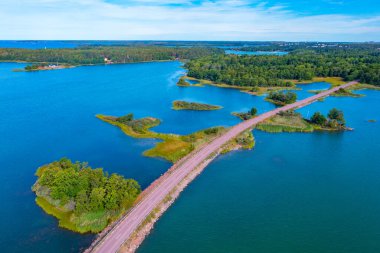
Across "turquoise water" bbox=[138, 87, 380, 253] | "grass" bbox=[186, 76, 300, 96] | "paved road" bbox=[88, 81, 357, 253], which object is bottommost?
"turquoise water" bbox=[138, 87, 380, 253]

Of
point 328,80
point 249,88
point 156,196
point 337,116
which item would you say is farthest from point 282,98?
point 156,196

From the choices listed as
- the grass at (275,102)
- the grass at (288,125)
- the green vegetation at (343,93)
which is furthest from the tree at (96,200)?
the green vegetation at (343,93)

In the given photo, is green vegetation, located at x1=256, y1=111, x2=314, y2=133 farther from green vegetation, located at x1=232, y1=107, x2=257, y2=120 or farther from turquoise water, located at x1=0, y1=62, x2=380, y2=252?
green vegetation, located at x1=232, y1=107, x2=257, y2=120

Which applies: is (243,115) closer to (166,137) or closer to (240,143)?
(240,143)

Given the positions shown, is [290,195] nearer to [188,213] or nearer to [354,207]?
[354,207]

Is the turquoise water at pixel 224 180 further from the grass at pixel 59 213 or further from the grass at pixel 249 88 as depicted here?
the grass at pixel 249 88

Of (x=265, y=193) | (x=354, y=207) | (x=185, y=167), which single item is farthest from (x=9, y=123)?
(x=354, y=207)

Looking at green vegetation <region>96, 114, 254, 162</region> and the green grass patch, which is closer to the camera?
the green grass patch

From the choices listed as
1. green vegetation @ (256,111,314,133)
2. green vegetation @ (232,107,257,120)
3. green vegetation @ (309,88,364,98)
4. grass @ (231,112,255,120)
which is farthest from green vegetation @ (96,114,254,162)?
green vegetation @ (309,88,364,98)
